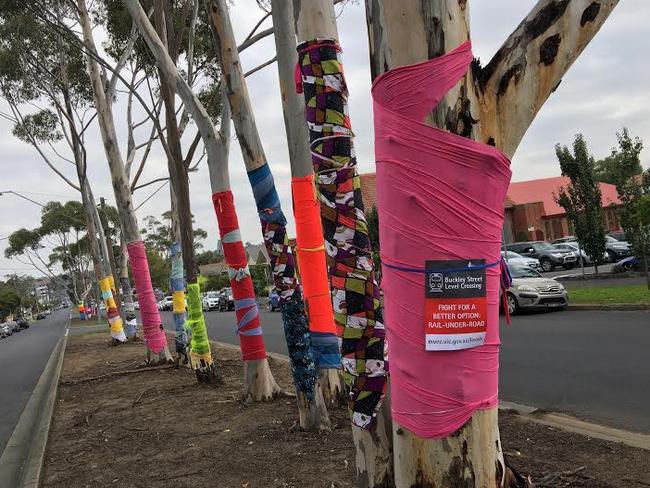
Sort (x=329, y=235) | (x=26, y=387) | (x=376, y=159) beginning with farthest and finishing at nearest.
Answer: (x=26, y=387), (x=329, y=235), (x=376, y=159)

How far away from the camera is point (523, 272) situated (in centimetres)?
1670

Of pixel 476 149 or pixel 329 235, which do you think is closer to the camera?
pixel 476 149

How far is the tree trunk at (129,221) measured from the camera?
11.6 meters

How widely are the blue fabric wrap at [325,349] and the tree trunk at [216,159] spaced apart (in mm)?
989

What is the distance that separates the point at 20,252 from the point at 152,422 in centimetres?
5144

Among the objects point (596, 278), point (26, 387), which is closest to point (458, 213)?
point (26, 387)

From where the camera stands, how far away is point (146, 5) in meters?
12.2

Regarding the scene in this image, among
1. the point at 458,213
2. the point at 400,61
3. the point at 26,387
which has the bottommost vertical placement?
the point at 26,387

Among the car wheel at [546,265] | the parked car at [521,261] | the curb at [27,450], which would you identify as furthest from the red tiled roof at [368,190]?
the curb at [27,450]

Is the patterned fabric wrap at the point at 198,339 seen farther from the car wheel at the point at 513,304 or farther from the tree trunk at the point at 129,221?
the car wheel at the point at 513,304

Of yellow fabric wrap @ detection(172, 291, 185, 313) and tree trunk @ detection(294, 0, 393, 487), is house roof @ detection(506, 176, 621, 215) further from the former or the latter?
tree trunk @ detection(294, 0, 393, 487)

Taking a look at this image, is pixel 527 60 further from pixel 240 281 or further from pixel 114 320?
pixel 114 320

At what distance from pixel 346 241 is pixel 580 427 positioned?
3280mm

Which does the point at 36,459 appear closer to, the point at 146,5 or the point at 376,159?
the point at 376,159
